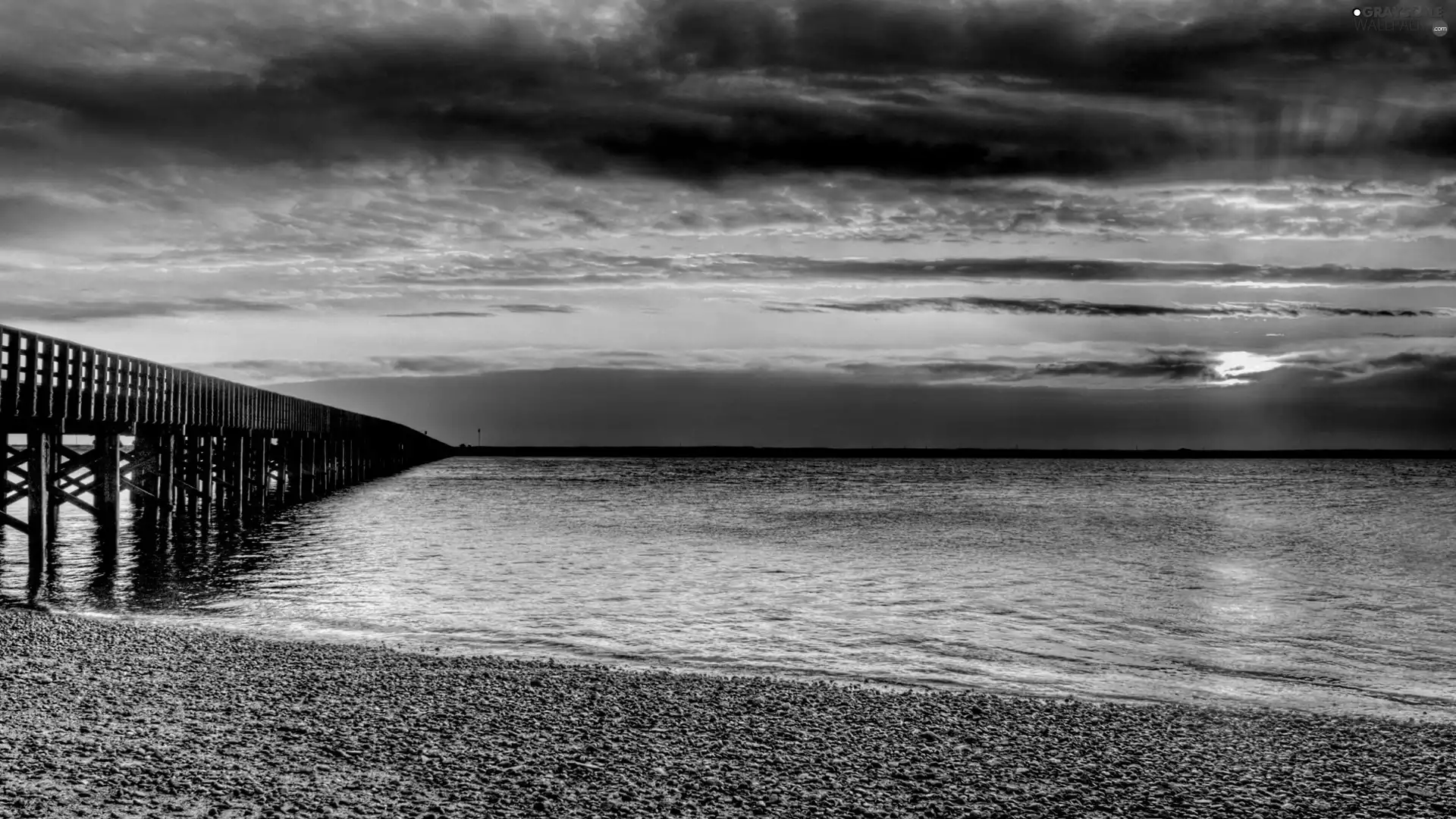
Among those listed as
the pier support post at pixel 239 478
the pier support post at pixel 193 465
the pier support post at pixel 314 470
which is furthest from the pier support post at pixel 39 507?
the pier support post at pixel 314 470

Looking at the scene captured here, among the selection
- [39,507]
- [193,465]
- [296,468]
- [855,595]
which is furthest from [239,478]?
[855,595]

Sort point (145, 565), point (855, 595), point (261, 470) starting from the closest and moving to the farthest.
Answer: point (855, 595), point (145, 565), point (261, 470)

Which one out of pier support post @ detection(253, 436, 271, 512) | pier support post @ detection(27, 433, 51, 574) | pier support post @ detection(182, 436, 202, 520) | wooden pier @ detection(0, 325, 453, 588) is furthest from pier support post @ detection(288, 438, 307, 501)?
pier support post @ detection(27, 433, 51, 574)

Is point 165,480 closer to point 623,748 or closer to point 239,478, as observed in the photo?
point 239,478

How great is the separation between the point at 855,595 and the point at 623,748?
1301cm

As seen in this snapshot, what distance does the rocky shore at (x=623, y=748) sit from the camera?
21.3 feet

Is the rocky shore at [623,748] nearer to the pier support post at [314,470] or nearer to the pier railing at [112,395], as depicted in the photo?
the pier railing at [112,395]

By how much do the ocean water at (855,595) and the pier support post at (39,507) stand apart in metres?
0.55

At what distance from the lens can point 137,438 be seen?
29453mm

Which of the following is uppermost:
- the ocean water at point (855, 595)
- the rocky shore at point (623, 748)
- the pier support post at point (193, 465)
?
the pier support post at point (193, 465)

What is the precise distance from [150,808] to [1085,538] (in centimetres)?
3406

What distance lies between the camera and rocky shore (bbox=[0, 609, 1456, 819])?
6.50 metres

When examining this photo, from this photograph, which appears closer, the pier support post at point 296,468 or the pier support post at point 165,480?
the pier support post at point 165,480

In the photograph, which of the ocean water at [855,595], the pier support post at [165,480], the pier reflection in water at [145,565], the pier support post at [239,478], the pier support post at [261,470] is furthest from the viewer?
the pier support post at [261,470]
